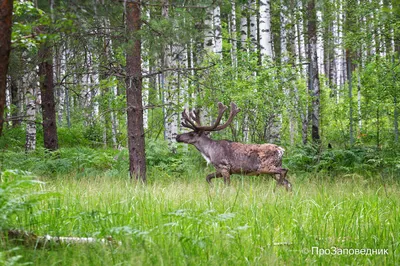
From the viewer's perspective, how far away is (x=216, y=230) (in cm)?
466

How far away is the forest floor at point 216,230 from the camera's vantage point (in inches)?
153

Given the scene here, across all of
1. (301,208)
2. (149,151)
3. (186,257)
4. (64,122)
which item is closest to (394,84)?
(149,151)

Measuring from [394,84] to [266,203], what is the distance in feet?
27.5

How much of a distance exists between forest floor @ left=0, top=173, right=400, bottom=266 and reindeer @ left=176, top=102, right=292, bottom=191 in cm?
193

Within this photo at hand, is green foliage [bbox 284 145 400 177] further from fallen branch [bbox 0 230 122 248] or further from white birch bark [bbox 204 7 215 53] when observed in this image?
fallen branch [bbox 0 230 122 248]

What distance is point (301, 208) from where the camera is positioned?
5.81m

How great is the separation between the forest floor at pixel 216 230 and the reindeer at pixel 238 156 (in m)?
1.93

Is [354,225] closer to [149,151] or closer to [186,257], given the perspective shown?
[186,257]

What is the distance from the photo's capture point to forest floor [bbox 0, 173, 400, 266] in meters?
3.88

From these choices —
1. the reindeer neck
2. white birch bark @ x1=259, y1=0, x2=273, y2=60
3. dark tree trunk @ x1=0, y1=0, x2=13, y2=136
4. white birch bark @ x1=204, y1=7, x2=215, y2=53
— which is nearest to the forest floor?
dark tree trunk @ x1=0, y1=0, x2=13, y2=136

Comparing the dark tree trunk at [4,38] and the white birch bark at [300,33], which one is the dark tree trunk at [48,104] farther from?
the dark tree trunk at [4,38]

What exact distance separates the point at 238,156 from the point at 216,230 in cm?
400

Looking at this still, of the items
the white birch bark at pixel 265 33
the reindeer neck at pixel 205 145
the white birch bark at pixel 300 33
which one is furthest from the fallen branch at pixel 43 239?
the white birch bark at pixel 300 33

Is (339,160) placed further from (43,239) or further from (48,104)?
(43,239)
